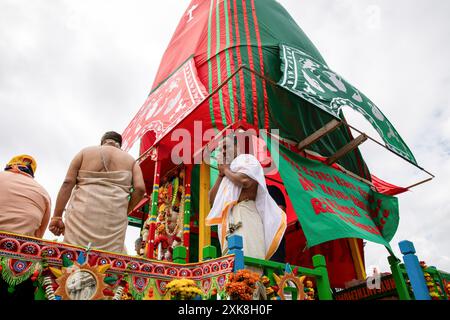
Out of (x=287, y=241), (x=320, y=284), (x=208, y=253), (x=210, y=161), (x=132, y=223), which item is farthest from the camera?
(x=132, y=223)

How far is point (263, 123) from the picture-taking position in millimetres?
4840

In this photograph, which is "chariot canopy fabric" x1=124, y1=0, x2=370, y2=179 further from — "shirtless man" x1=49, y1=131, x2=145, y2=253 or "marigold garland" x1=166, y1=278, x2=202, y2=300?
"marigold garland" x1=166, y1=278, x2=202, y2=300

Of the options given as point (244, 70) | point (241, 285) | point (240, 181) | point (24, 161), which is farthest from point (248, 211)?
point (244, 70)

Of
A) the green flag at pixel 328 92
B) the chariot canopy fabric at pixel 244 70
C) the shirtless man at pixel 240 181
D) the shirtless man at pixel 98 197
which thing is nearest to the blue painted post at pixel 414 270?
the shirtless man at pixel 240 181

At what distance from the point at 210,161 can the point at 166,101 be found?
1.13m

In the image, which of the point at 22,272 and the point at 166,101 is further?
the point at 166,101

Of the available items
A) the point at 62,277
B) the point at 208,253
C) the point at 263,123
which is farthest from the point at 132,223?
the point at 62,277

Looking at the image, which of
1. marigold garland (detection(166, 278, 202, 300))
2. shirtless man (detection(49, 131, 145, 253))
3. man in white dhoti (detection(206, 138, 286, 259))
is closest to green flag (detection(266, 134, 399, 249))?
man in white dhoti (detection(206, 138, 286, 259))

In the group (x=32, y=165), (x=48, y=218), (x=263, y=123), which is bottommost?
(x=48, y=218)

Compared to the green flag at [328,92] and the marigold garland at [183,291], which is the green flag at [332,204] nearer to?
the green flag at [328,92]

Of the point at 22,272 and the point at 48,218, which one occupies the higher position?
the point at 48,218

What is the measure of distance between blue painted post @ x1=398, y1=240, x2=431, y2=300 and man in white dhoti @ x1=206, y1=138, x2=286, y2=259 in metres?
0.92

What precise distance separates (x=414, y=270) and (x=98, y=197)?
244 centimetres
